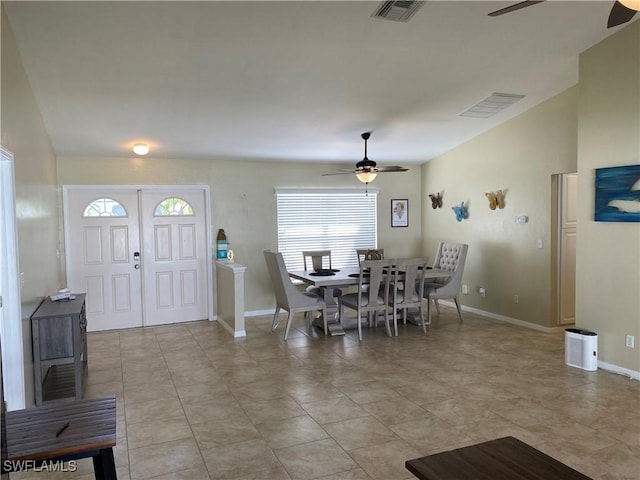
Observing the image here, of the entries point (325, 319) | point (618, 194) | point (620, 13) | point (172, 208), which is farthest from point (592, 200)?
point (172, 208)

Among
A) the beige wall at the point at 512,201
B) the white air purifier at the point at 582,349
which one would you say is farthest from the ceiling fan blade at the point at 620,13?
the beige wall at the point at 512,201

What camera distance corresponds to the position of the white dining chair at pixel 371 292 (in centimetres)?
562

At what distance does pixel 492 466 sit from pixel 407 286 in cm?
415

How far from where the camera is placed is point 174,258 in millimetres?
6688

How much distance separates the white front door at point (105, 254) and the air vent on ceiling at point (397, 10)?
14.7 ft

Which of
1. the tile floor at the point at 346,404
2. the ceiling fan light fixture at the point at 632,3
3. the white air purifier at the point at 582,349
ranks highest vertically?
the ceiling fan light fixture at the point at 632,3

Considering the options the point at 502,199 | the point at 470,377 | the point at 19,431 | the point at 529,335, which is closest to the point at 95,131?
the point at 19,431

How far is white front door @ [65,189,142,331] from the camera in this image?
6.21 metres

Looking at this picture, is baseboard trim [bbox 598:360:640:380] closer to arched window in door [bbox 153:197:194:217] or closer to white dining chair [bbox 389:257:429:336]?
white dining chair [bbox 389:257:429:336]

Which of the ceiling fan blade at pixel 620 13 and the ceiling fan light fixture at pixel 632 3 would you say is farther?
the ceiling fan blade at pixel 620 13

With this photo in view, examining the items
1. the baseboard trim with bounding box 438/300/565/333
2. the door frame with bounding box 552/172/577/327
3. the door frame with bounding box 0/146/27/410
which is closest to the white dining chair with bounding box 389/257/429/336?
the baseboard trim with bounding box 438/300/565/333

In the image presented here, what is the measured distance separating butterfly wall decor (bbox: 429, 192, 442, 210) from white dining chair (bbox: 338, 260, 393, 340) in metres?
2.34

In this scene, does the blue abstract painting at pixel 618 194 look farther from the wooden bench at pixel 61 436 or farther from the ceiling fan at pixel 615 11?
the wooden bench at pixel 61 436

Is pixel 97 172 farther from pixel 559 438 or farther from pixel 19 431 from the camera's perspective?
pixel 559 438
